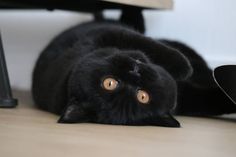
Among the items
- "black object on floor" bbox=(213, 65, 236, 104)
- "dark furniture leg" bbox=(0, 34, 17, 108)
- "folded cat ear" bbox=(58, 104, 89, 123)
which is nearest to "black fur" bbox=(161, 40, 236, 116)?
"black object on floor" bbox=(213, 65, 236, 104)

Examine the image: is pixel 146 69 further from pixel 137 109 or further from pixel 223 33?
pixel 223 33

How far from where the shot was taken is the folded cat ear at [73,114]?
99cm

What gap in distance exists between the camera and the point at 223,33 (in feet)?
5.54

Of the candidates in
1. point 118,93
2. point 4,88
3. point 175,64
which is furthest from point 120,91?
point 4,88

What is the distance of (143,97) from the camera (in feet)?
3.30

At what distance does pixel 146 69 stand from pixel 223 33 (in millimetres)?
773

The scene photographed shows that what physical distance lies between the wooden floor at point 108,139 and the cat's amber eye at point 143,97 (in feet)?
0.22

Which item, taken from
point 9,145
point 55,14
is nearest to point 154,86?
point 9,145

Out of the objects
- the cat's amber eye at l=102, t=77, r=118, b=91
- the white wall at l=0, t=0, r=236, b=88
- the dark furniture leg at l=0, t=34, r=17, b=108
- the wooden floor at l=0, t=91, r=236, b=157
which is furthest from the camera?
the white wall at l=0, t=0, r=236, b=88

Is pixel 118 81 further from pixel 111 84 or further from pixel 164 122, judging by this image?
pixel 164 122

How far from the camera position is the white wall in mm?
1688

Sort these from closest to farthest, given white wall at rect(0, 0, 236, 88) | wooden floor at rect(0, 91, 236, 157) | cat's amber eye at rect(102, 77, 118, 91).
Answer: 1. wooden floor at rect(0, 91, 236, 157)
2. cat's amber eye at rect(102, 77, 118, 91)
3. white wall at rect(0, 0, 236, 88)

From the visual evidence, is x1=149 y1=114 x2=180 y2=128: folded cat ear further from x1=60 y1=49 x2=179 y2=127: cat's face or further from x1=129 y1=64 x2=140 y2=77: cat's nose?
x1=129 y1=64 x2=140 y2=77: cat's nose

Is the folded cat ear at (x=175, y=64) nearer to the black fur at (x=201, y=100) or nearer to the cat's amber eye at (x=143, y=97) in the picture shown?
the black fur at (x=201, y=100)
